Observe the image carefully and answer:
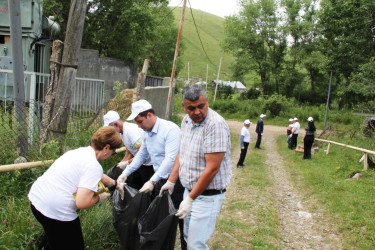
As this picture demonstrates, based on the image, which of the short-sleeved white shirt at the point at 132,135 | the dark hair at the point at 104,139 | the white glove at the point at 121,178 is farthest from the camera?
the short-sleeved white shirt at the point at 132,135

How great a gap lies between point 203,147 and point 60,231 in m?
1.29

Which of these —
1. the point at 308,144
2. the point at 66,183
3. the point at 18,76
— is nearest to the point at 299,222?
the point at 66,183

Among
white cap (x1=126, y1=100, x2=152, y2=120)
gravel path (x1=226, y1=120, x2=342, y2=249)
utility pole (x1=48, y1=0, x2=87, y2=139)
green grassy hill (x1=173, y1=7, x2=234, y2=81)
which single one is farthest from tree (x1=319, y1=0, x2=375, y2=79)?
green grassy hill (x1=173, y1=7, x2=234, y2=81)

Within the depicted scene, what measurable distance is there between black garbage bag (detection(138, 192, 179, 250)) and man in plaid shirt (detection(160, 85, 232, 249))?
0.12 meters

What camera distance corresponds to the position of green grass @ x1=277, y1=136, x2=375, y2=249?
5.28 m

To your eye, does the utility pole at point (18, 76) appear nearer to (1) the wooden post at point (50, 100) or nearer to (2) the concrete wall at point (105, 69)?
(1) the wooden post at point (50, 100)

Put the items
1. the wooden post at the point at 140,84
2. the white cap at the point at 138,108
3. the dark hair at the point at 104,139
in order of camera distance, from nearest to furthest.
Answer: the dark hair at the point at 104,139
the white cap at the point at 138,108
the wooden post at the point at 140,84

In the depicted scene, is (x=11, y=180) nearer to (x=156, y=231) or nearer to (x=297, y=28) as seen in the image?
(x=156, y=231)

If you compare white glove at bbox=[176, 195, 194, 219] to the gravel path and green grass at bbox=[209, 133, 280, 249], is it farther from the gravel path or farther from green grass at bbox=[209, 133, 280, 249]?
the gravel path

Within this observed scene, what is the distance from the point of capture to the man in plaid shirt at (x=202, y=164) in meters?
2.60

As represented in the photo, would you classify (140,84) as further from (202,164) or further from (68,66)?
(202,164)

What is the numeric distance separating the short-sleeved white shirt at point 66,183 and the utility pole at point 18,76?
2.39m

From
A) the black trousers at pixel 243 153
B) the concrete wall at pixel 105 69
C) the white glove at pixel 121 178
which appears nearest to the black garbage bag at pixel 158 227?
the white glove at pixel 121 178

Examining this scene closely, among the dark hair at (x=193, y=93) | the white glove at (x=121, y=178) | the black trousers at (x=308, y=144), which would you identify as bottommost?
the black trousers at (x=308, y=144)
